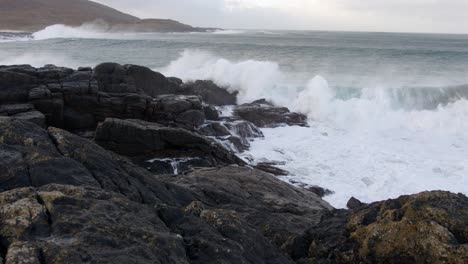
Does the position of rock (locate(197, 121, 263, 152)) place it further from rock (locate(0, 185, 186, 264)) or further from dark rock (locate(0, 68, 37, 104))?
rock (locate(0, 185, 186, 264))

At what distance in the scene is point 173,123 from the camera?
50.5ft

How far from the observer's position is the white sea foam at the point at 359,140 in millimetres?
13336

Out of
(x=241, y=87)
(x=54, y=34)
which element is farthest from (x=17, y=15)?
(x=241, y=87)

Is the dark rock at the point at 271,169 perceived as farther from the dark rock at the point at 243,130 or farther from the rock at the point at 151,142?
the dark rock at the point at 243,130

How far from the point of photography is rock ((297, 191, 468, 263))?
13.1 feet

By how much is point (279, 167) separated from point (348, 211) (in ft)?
27.7

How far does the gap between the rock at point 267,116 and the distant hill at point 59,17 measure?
107913mm

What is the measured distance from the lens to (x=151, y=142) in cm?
1174

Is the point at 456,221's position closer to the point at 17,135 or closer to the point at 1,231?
the point at 1,231

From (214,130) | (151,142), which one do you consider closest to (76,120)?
(151,142)

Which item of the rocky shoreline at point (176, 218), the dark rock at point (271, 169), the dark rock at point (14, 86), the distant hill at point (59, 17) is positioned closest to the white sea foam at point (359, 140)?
the dark rock at point (271, 169)

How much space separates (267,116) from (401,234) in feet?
52.6

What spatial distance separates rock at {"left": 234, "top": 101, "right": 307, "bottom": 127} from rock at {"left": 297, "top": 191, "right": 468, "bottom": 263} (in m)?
14.6

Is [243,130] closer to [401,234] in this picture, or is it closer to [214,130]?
[214,130]
